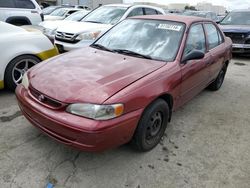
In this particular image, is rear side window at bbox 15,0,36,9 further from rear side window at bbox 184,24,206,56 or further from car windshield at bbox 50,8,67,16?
rear side window at bbox 184,24,206,56

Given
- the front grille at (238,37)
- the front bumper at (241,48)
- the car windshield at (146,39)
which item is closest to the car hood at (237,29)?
the front grille at (238,37)

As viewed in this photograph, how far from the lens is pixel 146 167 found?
279 cm

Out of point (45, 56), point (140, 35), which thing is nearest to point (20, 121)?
point (45, 56)

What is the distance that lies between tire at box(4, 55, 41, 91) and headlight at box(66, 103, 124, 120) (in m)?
2.47

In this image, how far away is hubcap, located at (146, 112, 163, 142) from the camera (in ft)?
9.64

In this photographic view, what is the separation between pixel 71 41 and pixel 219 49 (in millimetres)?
3588

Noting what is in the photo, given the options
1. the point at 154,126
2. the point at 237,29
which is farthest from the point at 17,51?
the point at 237,29

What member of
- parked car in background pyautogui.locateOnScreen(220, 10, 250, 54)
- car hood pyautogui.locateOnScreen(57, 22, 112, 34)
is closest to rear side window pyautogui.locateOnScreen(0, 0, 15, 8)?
car hood pyautogui.locateOnScreen(57, 22, 112, 34)

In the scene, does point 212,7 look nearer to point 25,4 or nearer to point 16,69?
point 25,4

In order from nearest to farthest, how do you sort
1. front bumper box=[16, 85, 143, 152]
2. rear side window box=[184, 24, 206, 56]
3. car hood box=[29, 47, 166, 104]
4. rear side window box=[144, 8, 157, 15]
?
front bumper box=[16, 85, 143, 152]
car hood box=[29, 47, 166, 104]
rear side window box=[184, 24, 206, 56]
rear side window box=[144, 8, 157, 15]

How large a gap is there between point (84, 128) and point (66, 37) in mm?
4621

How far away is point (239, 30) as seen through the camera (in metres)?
8.82

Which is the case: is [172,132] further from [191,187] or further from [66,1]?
[66,1]

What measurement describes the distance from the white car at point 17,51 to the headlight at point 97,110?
2.48 metres
